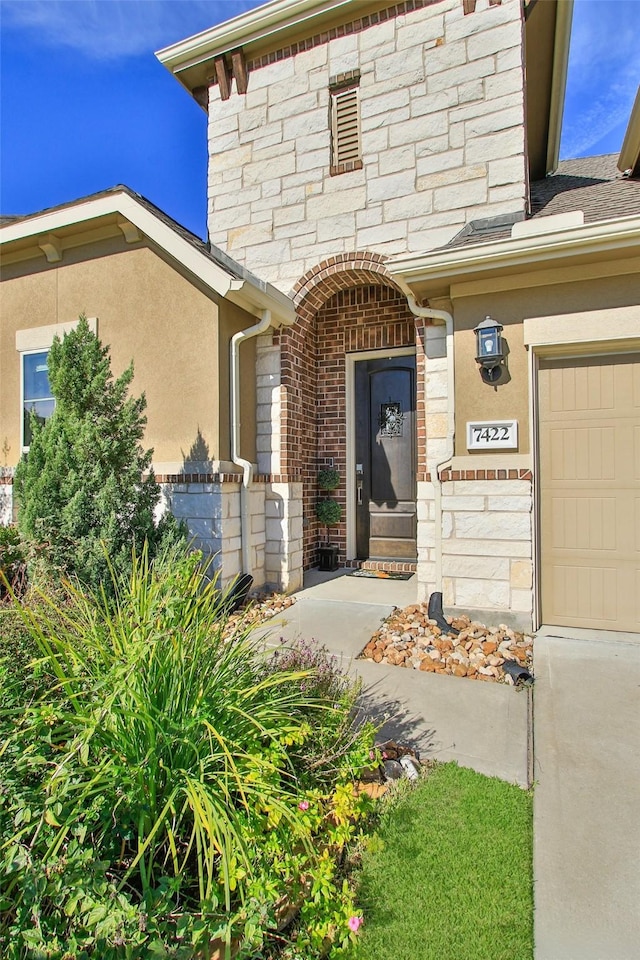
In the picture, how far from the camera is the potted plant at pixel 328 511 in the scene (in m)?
6.89

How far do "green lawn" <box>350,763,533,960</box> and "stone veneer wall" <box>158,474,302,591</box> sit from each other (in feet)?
9.92

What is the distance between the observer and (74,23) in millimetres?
5824

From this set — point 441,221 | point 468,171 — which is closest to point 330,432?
point 441,221

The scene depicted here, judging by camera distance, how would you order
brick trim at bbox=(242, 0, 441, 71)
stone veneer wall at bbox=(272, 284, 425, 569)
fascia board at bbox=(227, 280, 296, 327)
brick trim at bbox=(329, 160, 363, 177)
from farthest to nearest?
stone veneer wall at bbox=(272, 284, 425, 569) < brick trim at bbox=(329, 160, 363, 177) < brick trim at bbox=(242, 0, 441, 71) < fascia board at bbox=(227, 280, 296, 327)

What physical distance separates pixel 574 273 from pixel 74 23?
20.9 ft

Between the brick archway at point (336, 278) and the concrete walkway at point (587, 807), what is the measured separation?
439 cm

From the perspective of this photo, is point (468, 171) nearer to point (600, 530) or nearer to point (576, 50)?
point (576, 50)

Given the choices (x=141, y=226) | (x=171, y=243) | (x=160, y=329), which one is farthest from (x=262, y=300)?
(x=141, y=226)

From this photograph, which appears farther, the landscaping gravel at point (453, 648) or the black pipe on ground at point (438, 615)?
the black pipe on ground at point (438, 615)

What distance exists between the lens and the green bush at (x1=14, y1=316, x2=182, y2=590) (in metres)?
4.26

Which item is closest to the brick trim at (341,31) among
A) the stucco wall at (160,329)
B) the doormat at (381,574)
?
the stucco wall at (160,329)

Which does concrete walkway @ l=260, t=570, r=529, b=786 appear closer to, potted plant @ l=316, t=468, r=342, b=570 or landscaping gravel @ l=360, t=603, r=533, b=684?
landscaping gravel @ l=360, t=603, r=533, b=684

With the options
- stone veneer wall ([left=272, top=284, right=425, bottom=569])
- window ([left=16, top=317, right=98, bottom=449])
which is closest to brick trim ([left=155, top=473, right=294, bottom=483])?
stone veneer wall ([left=272, top=284, right=425, bottom=569])

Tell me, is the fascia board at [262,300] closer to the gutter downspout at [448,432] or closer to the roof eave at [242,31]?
the gutter downspout at [448,432]
